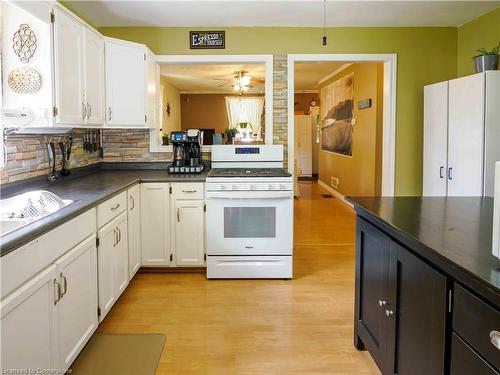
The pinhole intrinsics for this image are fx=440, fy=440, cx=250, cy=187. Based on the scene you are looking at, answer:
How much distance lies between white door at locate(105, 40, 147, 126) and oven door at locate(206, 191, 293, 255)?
1.06 metres

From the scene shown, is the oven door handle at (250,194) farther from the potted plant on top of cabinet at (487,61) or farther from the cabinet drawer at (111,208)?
the potted plant on top of cabinet at (487,61)

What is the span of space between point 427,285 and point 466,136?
8.25 ft

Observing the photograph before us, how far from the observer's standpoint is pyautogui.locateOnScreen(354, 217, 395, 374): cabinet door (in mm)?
1970

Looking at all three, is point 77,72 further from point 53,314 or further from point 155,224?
point 53,314

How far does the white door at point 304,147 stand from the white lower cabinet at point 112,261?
9488mm

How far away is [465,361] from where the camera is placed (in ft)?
4.25

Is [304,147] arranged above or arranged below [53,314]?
above

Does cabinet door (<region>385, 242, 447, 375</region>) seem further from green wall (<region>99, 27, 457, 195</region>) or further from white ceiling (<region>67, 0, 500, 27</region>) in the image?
green wall (<region>99, 27, 457, 195</region>)

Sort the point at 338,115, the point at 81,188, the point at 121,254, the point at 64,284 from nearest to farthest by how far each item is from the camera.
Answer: the point at 64,284, the point at 81,188, the point at 121,254, the point at 338,115

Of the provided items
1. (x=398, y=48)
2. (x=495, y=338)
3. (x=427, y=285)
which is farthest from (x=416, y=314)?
(x=398, y=48)

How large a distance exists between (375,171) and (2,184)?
475 cm

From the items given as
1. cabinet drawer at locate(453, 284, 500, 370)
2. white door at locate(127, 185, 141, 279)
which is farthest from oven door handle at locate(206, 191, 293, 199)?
cabinet drawer at locate(453, 284, 500, 370)

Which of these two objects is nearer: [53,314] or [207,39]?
[53,314]

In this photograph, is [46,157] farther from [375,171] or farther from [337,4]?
[375,171]
